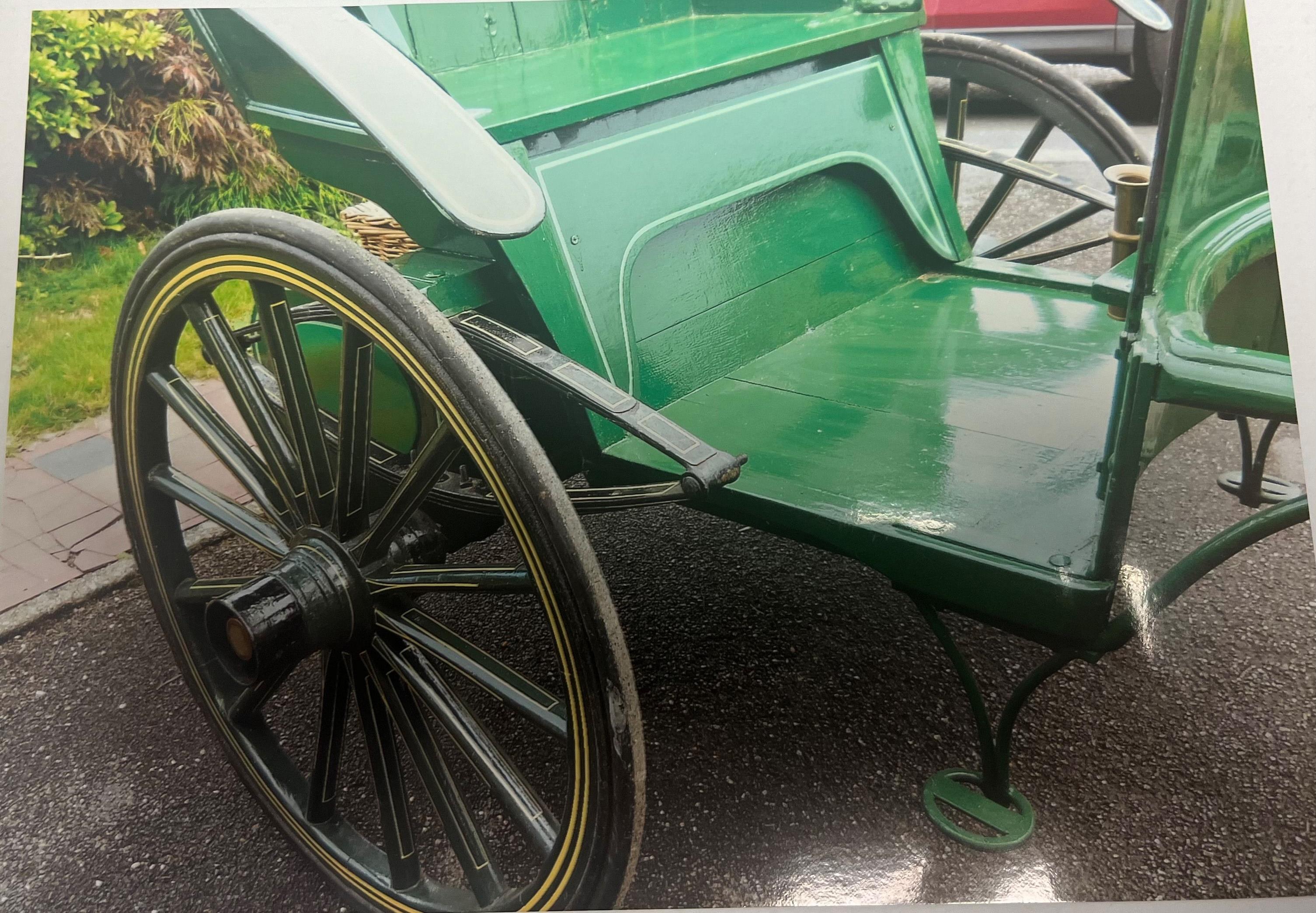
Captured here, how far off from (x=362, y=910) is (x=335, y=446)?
0.53m

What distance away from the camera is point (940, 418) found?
1230mm

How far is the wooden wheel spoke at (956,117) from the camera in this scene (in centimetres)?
162

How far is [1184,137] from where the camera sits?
3.01 ft

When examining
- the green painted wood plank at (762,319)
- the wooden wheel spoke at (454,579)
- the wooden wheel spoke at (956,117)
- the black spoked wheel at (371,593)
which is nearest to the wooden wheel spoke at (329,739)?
the black spoked wheel at (371,593)

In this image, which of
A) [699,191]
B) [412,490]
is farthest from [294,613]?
[699,191]

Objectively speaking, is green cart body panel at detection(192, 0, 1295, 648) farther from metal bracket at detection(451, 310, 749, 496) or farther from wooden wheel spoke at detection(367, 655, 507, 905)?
wooden wheel spoke at detection(367, 655, 507, 905)

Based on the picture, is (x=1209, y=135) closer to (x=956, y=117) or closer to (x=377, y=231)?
(x=956, y=117)

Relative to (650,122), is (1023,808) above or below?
below

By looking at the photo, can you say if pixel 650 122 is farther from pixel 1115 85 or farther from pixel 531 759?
pixel 531 759

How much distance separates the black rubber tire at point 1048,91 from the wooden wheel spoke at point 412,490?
40.8 inches

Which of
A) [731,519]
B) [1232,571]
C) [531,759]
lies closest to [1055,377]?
[1232,571]

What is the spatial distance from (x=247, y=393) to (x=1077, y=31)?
1181 millimetres

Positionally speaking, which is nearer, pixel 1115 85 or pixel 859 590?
pixel 859 590

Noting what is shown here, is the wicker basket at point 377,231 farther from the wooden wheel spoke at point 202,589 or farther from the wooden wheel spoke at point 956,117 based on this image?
the wooden wheel spoke at point 956,117
